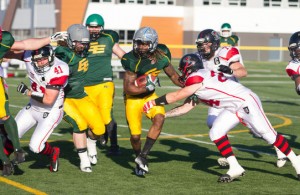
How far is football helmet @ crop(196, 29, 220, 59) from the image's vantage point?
34.6 feet

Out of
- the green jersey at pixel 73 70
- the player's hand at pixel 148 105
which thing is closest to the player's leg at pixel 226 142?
the player's hand at pixel 148 105

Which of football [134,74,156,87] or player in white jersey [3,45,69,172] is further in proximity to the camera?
football [134,74,156,87]

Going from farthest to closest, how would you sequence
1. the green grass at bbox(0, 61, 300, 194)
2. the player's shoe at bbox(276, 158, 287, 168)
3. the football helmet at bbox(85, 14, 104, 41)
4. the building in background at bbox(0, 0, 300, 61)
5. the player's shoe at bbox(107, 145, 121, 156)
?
1. the building in background at bbox(0, 0, 300, 61)
2. the player's shoe at bbox(107, 145, 121, 156)
3. the football helmet at bbox(85, 14, 104, 41)
4. the player's shoe at bbox(276, 158, 287, 168)
5. the green grass at bbox(0, 61, 300, 194)

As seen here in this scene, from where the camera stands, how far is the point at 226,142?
966cm

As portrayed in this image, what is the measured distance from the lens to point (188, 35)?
64.9 m

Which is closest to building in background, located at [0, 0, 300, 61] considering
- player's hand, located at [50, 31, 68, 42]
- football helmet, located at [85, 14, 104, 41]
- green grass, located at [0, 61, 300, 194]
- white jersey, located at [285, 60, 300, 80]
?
green grass, located at [0, 61, 300, 194]

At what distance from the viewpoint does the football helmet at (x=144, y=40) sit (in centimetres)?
1007

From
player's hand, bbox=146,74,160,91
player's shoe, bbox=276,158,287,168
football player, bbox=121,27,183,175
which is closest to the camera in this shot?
player's hand, bbox=146,74,160,91

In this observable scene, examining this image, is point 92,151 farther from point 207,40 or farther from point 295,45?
point 295,45

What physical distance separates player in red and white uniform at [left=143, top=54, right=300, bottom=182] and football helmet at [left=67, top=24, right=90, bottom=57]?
1376mm

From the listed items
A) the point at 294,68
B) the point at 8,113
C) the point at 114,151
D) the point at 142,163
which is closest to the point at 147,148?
the point at 142,163

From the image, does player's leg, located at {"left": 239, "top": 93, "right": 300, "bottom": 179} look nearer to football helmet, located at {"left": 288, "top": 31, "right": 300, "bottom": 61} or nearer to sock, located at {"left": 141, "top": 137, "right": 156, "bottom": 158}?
sock, located at {"left": 141, "top": 137, "right": 156, "bottom": 158}

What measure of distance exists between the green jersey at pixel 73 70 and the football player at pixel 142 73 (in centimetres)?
72

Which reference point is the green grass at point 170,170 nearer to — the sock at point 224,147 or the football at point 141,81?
the sock at point 224,147
